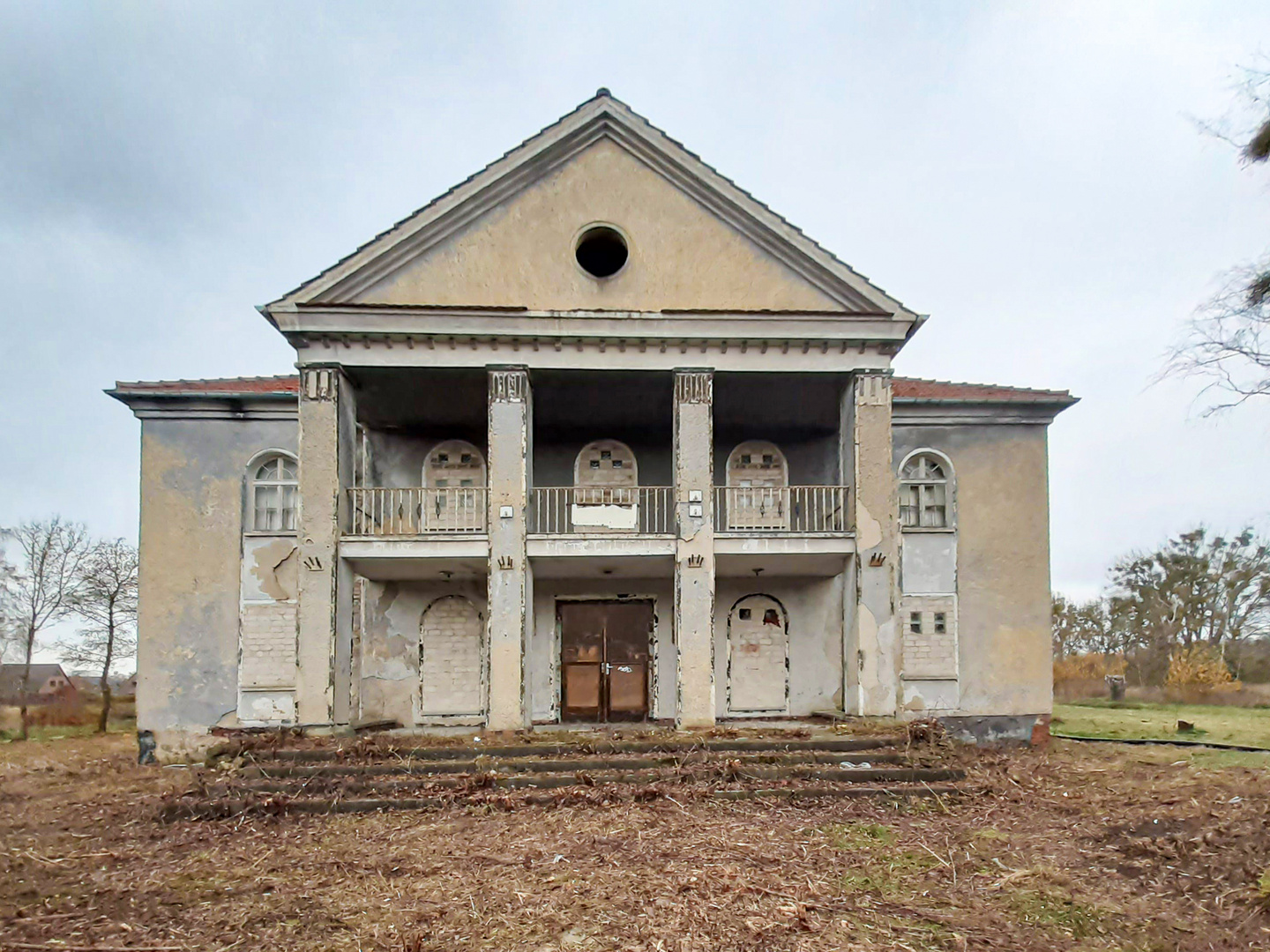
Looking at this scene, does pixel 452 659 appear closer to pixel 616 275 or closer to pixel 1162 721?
pixel 616 275

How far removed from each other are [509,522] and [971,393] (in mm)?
9536

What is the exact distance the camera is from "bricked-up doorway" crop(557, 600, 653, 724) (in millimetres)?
14805

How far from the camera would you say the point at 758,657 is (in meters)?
15.0

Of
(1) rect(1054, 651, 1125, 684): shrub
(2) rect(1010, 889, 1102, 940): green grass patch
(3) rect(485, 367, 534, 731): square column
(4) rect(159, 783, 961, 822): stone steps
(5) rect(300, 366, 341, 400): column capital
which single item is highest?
(5) rect(300, 366, 341, 400): column capital

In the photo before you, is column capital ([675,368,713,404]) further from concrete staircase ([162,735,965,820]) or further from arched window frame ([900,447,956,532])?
concrete staircase ([162,735,965,820])

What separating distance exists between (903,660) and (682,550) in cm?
531

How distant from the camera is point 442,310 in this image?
12492mm

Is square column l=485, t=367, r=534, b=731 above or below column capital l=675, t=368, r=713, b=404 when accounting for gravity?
below

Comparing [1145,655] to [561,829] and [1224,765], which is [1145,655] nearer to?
[1224,765]

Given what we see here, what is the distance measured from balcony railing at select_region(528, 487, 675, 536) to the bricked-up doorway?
5.27ft

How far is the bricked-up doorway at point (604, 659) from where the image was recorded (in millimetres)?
14805

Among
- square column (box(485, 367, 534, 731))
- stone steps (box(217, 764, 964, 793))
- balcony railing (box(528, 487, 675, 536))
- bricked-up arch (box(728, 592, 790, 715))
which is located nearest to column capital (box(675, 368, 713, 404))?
balcony railing (box(528, 487, 675, 536))

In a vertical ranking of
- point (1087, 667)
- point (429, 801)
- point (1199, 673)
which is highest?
point (429, 801)

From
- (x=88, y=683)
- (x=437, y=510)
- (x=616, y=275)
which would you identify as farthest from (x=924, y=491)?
(x=88, y=683)
